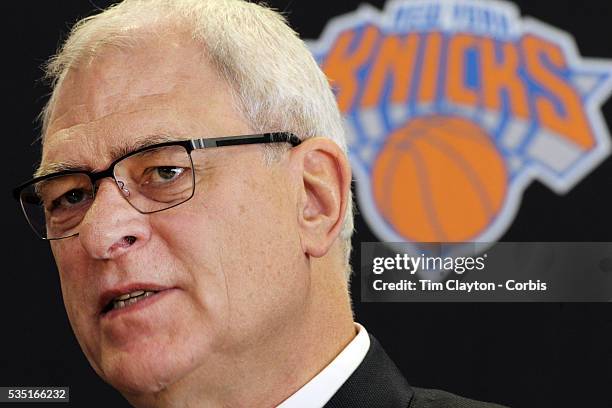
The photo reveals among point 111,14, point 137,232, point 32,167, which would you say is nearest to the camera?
point 137,232

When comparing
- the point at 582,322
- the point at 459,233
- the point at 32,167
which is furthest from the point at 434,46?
the point at 32,167

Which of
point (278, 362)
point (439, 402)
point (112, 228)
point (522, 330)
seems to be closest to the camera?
point (112, 228)

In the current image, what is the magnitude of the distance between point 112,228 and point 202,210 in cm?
11

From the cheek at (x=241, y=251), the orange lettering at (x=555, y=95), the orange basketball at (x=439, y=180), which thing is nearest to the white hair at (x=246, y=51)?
the cheek at (x=241, y=251)

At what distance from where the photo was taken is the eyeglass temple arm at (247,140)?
4.07 ft

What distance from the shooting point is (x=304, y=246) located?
1.32 metres

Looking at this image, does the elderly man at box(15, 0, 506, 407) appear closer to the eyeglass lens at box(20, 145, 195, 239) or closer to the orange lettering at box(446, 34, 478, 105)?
the eyeglass lens at box(20, 145, 195, 239)

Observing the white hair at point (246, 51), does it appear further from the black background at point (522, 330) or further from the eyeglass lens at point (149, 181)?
the black background at point (522, 330)

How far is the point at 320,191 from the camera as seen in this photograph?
4.43 feet

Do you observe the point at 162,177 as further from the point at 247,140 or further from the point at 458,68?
the point at 458,68

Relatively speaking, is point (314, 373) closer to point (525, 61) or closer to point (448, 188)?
point (448, 188)

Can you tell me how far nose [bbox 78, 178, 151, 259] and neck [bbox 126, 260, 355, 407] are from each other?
0.58 feet

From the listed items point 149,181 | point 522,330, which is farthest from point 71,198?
point 522,330

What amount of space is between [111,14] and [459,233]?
1.08 m
